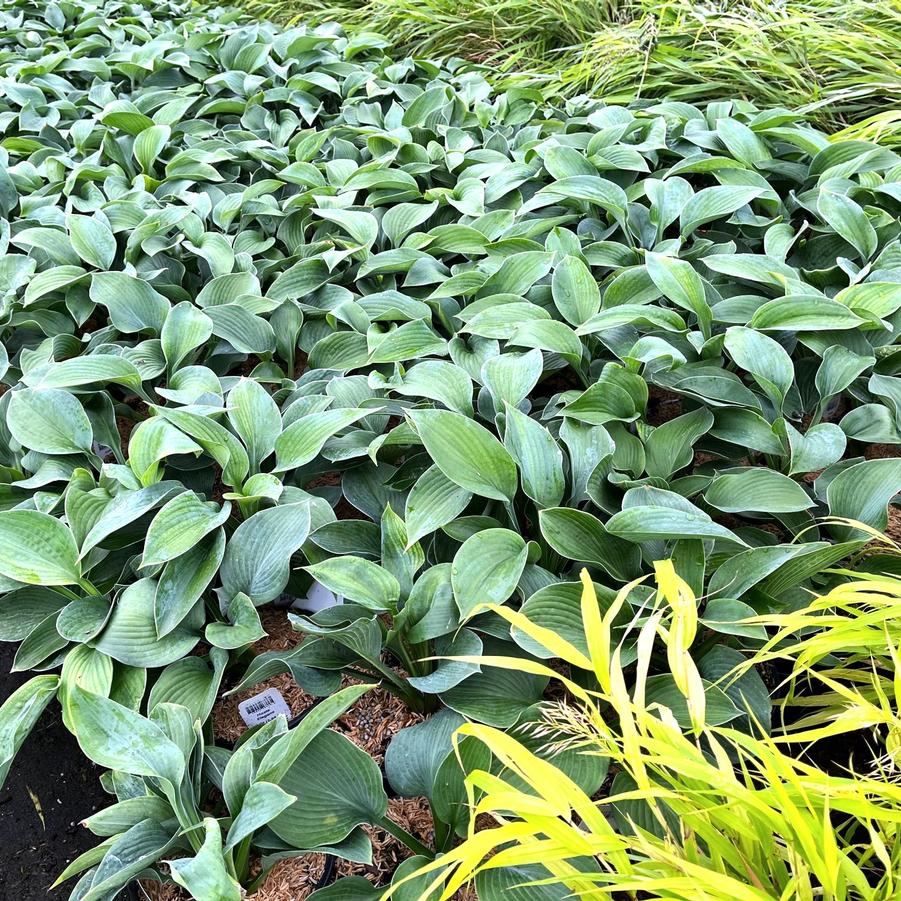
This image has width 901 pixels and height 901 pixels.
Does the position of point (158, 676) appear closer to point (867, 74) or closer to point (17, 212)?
point (17, 212)

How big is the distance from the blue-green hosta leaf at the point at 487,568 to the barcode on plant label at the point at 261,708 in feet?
1.24

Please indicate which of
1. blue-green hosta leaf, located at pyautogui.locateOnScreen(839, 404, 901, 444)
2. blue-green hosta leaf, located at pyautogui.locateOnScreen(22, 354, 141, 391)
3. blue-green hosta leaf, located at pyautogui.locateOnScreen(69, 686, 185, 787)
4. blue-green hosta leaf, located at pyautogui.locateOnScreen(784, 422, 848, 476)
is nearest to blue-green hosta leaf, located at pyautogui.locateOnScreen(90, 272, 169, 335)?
blue-green hosta leaf, located at pyautogui.locateOnScreen(22, 354, 141, 391)

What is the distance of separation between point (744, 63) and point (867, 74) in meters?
0.38

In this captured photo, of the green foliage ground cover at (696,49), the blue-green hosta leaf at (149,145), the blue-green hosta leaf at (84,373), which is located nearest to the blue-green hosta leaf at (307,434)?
the blue-green hosta leaf at (84,373)

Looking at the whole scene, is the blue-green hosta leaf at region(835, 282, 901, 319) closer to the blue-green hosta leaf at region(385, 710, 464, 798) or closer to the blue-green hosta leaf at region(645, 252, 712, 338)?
the blue-green hosta leaf at region(645, 252, 712, 338)

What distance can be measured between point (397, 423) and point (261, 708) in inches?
21.7

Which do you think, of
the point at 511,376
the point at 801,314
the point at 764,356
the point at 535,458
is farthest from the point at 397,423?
the point at 801,314

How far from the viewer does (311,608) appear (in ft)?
4.28

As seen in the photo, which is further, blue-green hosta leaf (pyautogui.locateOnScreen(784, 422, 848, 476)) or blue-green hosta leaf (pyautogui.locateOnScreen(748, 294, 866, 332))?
blue-green hosta leaf (pyautogui.locateOnScreen(748, 294, 866, 332))

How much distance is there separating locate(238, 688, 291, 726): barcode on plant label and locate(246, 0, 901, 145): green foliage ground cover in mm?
2123

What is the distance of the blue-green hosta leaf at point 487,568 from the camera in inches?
39.8

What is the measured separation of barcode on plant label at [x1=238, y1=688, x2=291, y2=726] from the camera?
3.80 ft

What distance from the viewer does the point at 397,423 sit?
4.64ft

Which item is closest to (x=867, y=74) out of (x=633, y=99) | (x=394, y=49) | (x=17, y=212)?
(x=633, y=99)
